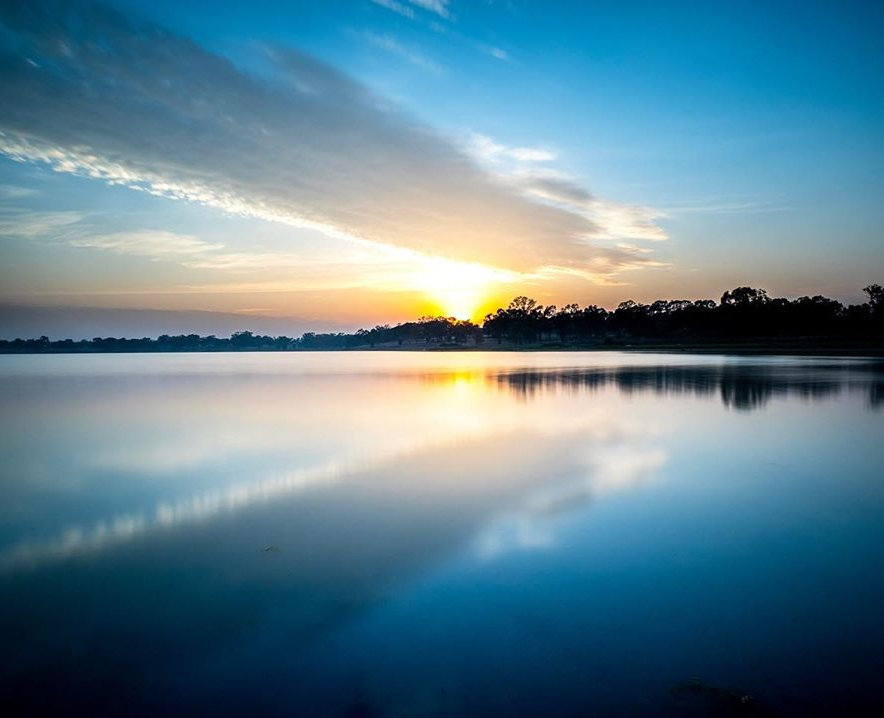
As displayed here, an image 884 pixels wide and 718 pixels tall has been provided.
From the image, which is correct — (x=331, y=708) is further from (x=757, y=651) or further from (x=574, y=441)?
(x=574, y=441)

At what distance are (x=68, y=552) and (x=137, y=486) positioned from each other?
10.8 ft

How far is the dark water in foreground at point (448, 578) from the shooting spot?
12.0 ft

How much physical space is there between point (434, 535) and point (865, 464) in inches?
358

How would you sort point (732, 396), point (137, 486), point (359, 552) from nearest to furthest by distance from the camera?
1. point (359, 552)
2. point (137, 486)
3. point (732, 396)

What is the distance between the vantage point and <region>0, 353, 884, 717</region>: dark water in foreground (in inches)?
143

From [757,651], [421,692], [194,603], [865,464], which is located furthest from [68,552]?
[865,464]

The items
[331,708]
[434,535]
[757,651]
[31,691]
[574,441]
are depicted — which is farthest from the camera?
[574,441]

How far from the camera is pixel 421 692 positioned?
11.8 feet

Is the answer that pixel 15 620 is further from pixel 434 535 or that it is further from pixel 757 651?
pixel 757 651

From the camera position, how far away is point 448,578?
5.44 meters

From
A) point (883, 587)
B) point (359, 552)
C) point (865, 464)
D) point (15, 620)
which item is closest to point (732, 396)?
point (865, 464)

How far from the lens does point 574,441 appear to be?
1312cm

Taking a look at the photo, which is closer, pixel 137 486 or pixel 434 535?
pixel 434 535

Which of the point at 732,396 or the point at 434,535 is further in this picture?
the point at 732,396
